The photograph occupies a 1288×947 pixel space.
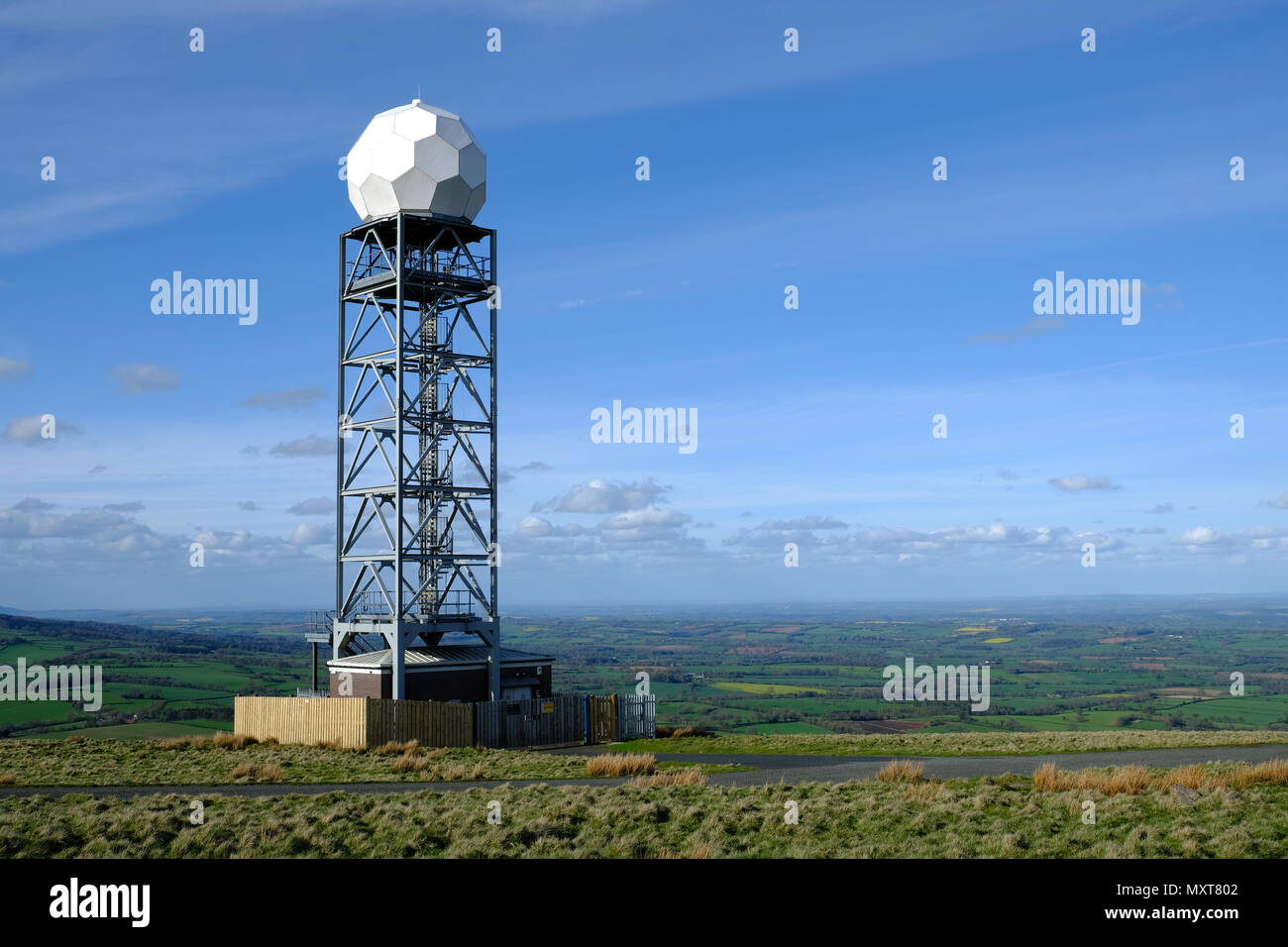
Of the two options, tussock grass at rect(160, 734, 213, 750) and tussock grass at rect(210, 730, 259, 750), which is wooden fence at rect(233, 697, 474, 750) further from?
tussock grass at rect(160, 734, 213, 750)

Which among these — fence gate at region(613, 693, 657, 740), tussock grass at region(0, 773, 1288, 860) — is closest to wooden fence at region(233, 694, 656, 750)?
fence gate at region(613, 693, 657, 740)

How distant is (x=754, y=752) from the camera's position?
30516 mm

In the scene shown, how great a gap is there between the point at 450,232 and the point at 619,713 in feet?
56.3

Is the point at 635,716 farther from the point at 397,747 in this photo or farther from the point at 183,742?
the point at 183,742

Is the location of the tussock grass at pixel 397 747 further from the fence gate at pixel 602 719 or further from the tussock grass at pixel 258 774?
the fence gate at pixel 602 719

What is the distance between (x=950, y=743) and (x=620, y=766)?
11007mm

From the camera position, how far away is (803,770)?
24.6 m

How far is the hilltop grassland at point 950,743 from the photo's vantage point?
2886 centimetres

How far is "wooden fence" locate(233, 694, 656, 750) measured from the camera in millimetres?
32594

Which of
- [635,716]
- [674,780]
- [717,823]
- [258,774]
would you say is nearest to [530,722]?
[635,716]

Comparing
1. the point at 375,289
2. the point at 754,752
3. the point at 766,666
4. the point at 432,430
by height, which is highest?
the point at 375,289

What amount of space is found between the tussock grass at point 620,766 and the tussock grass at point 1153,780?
859 centimetres
